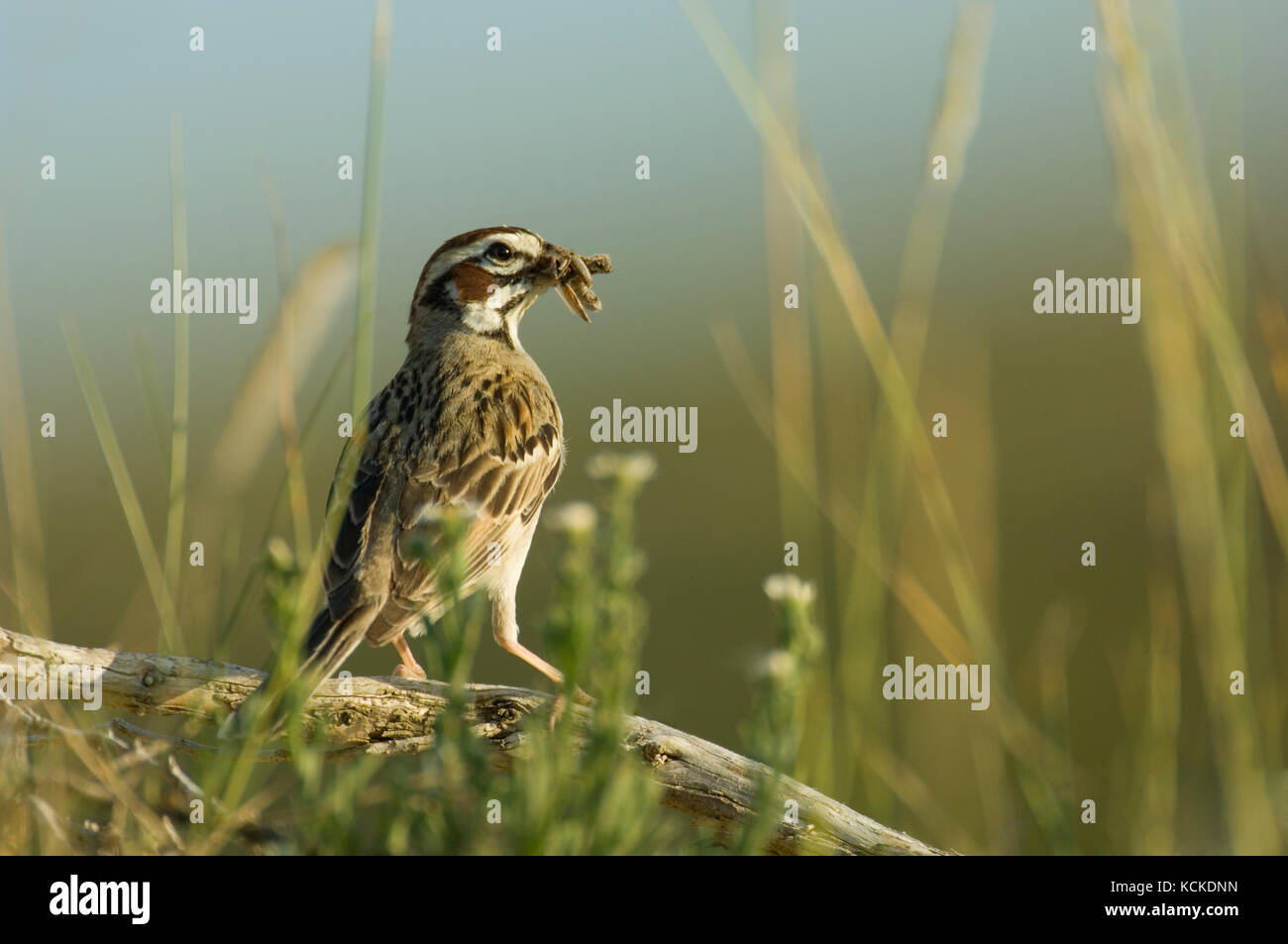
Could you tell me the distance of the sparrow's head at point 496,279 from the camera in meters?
6.45

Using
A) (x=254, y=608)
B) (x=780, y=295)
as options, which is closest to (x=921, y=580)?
(x=780, y=295)

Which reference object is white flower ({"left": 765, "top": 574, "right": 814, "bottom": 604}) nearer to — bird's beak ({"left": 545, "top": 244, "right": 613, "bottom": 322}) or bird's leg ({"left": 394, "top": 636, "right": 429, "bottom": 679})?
bird's leg ({"left": 394, "top": 636, "right": 429, "bottom": 679})

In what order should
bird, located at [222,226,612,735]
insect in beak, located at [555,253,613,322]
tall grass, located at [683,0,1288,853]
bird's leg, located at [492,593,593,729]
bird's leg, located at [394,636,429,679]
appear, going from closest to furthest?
tall grass, located at [683,0,1288,853] < bird, located at [222,226,612,735] < bird's leg, located at [492,593,593,729] < bird's leg, located at [394,636,429,679] < insect in beak, located at [555,253,613,322]

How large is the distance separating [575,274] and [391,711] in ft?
9.48

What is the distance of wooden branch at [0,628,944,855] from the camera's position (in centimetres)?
408

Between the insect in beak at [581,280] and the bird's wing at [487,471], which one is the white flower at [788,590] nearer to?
the bird's wing at [487,471]

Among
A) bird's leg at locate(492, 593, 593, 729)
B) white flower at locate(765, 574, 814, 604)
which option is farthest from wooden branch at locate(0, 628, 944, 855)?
white flower at locate(765, 574, 814, 604)

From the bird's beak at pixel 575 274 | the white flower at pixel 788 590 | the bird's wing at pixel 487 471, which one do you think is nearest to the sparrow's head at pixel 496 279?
the bird's beak at pixel 575 274

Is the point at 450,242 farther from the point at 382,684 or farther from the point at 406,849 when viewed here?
the point at 406,849

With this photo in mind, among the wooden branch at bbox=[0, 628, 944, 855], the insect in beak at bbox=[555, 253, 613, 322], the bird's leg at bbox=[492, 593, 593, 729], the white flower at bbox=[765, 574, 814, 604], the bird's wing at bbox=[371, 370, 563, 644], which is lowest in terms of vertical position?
the wooden branch at bbox=[0, 628, 944, 855]

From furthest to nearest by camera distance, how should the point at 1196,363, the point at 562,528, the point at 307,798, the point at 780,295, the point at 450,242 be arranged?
the point at 450,242 < the point at 780,295 < the point at 1196,363 < the point at 307,798 < the point at 562,528

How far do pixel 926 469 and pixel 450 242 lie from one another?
129 inches

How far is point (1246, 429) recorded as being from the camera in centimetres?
414

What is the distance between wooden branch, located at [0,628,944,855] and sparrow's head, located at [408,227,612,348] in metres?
2.57
